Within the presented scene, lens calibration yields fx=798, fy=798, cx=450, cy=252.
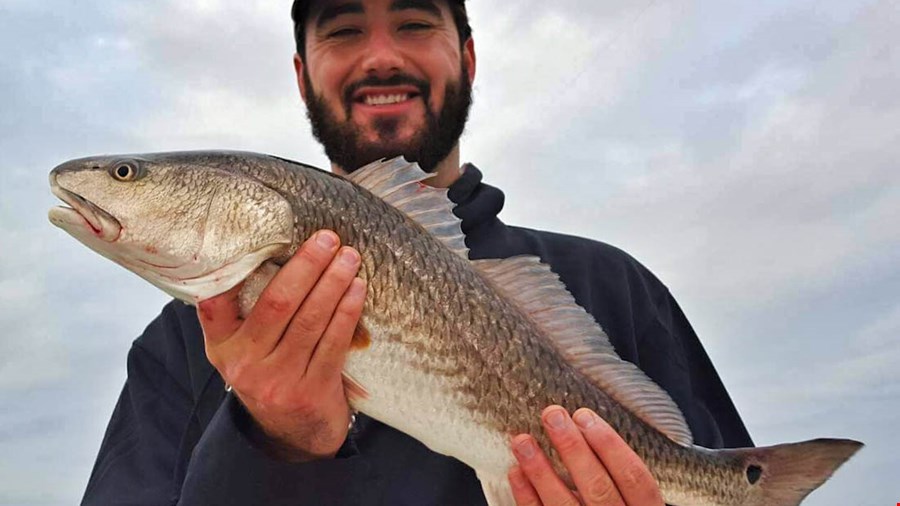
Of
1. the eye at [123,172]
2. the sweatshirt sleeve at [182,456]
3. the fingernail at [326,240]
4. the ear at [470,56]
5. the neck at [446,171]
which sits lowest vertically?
the sweatshirt sleeve at [182,456]

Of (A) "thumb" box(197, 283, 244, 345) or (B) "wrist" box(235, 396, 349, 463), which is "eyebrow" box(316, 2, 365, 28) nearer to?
(A) "thumb" box(197, 283, 244, 345)

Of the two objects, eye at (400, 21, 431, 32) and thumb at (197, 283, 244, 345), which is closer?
thumb at (197, 283, 244, 345)

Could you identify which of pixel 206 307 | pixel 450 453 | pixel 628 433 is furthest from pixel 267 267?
pixel 628 433

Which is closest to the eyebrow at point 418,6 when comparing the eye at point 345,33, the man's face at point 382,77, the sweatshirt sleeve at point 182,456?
the man's face at point 382,77

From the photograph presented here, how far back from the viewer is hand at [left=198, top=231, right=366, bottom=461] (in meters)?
2.93

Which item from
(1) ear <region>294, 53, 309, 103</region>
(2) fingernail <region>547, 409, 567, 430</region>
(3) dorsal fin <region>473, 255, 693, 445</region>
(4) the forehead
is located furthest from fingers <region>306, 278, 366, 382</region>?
(1) ear <region>294, 53, 309, 103</region>

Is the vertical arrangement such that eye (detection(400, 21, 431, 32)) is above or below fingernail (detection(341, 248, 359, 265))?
above

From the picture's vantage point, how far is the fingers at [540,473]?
3.21 m

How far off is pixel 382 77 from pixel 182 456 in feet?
8.15

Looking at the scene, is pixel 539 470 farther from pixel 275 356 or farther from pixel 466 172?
pixel 466 172

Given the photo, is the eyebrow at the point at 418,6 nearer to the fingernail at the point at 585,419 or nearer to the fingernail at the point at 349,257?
the fingernail at the point at 349,257

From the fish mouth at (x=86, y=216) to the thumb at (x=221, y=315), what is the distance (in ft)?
1.44

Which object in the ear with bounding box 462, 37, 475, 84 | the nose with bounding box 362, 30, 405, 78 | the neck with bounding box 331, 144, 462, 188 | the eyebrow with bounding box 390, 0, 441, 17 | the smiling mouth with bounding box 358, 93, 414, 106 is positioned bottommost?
the neck with bounding box 331, 144, 462, 188

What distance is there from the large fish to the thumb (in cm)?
4
